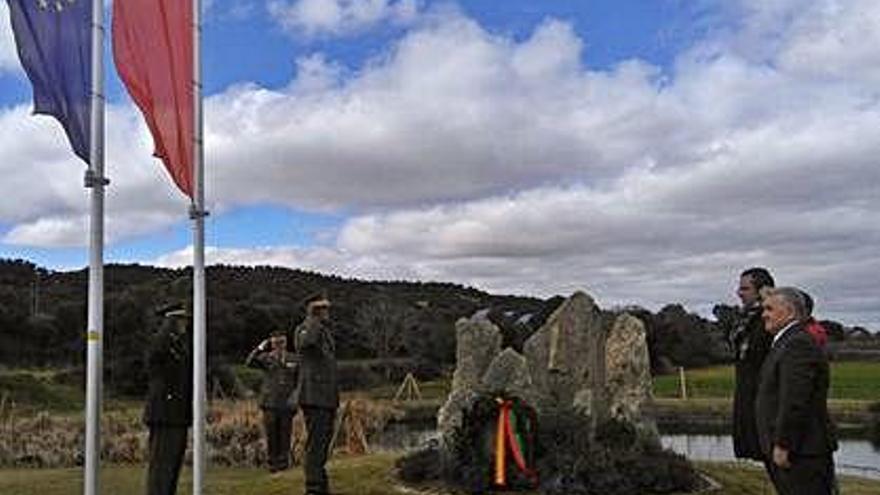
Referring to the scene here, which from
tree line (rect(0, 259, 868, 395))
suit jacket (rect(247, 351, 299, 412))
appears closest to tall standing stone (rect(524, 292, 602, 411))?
suit jacket (rect(247, 351, 299, 412))

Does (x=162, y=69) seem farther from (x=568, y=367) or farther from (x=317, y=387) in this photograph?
(x=568, y=367)

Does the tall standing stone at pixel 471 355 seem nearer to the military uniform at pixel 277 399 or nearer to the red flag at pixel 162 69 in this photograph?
the military uniform at pixel 277 399

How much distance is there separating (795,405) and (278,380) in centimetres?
831

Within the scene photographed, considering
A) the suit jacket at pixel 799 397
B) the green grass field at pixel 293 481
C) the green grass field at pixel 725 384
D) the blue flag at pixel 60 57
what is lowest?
the green grass field at pixel 293 481

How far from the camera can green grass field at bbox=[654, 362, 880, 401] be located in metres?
41.3

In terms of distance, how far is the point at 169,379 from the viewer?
10414mm

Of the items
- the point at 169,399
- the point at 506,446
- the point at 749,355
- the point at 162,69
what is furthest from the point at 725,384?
the point at 162,69

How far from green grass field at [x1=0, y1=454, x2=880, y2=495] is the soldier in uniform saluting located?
0.47m

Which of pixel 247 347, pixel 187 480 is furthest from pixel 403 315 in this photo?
pixel 187 480

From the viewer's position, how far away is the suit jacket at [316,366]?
11.6 m

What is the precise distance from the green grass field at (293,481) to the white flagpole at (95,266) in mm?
3696

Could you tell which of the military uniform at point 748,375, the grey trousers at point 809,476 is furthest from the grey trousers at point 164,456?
the grey trousers at point 809,476

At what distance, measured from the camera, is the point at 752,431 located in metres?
9.27

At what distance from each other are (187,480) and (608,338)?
17.5 ft
